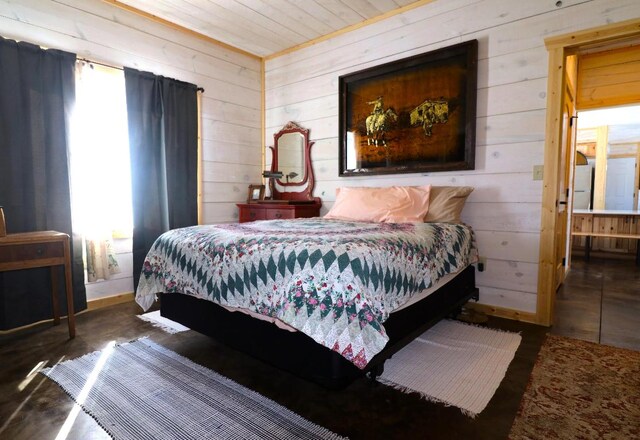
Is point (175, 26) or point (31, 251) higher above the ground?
point (175, 26)

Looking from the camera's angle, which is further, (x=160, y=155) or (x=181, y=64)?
(x=181, y=64)

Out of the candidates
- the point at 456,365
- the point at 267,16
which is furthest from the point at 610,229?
the point at 267,16

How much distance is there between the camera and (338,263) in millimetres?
1367

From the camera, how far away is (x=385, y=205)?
2.74m

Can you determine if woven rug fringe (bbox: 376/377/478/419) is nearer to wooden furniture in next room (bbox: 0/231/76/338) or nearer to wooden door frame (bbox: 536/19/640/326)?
wooden door frame (bbox: 536/19/640/326)

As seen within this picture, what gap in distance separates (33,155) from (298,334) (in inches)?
93.7

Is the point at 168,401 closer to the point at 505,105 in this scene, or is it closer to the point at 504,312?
the point at 504,312

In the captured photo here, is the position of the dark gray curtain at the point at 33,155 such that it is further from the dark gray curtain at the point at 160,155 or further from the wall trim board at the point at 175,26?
the wall trim board at the point at 175,26

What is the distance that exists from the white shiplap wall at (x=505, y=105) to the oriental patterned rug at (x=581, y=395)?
0.61m

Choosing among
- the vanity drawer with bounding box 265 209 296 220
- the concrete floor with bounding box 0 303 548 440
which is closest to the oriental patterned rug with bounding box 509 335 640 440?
the concrete floor with bounding box 0 303 548 440

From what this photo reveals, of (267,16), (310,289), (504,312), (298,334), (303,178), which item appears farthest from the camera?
(303,178)

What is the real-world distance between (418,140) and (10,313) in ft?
11.0

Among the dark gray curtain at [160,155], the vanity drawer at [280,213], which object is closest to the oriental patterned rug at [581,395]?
the vanity drawer at [280,213]

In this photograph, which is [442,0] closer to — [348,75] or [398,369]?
[348,75]
